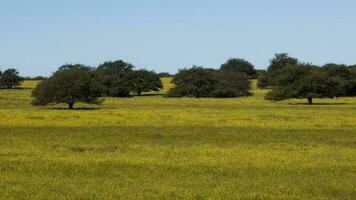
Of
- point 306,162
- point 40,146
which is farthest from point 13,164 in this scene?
point 306,162

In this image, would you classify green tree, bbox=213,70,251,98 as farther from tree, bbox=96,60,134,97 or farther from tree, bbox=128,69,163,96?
tree, bbox=96,60,134,97

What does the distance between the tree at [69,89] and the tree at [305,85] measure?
3136 cm

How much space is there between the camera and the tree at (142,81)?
13275cm

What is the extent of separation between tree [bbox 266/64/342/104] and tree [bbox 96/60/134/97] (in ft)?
102

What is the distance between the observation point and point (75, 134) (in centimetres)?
3600

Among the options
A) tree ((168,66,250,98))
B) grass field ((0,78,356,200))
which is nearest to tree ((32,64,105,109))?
grass field ((0,78,356,200))

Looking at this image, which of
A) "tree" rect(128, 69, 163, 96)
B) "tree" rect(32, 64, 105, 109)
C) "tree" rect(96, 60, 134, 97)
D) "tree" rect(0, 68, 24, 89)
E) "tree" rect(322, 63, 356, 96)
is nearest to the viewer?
"tree" rect(32, 64, 105, 109)

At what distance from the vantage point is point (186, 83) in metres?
127

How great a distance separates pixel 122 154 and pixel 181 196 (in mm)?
10618

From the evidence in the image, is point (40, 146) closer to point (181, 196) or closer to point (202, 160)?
point (202, 160)

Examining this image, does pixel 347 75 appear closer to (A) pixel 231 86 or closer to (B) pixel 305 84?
(A) pixel 231 86

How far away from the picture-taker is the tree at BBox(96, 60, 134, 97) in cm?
12556

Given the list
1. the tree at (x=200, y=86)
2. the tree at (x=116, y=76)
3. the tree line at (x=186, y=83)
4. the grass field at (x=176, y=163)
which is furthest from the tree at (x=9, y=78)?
the grass field at (x=176, y=163)

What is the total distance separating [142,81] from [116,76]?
6.14 meters
